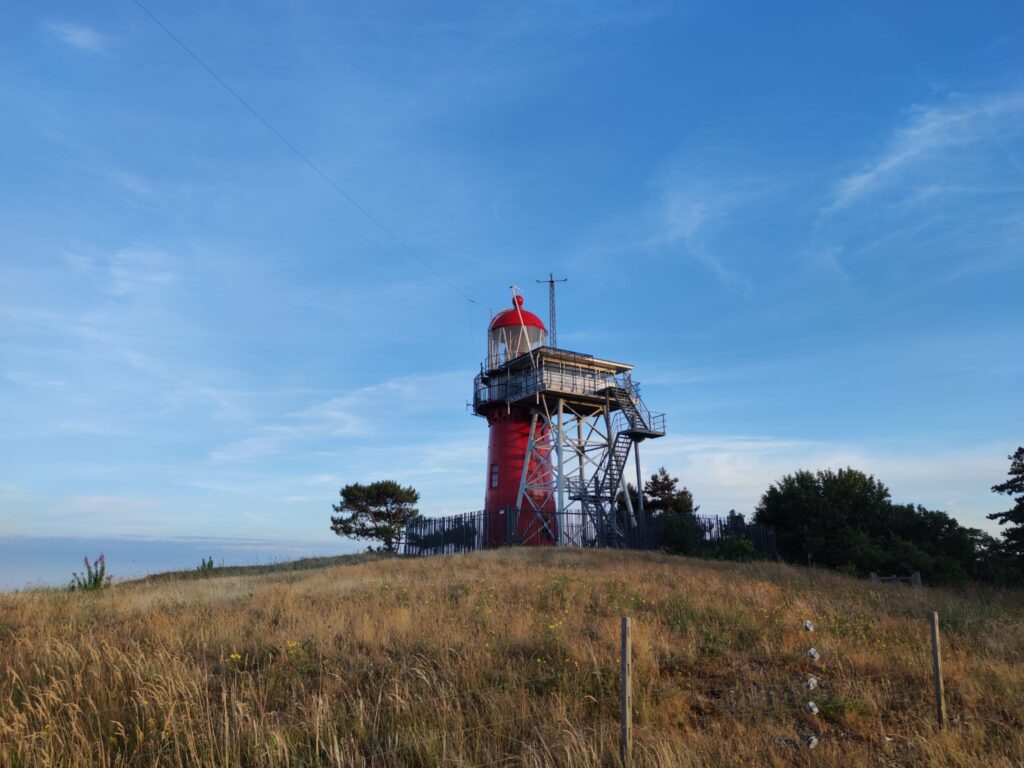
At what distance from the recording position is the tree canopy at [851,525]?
3212cm

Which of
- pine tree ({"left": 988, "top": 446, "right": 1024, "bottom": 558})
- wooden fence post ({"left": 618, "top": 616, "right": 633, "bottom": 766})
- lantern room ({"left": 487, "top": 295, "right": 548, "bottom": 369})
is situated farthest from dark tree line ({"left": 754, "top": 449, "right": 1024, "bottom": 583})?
wooden fence post ({"left": 618, "top": 616, "right": 633, "bottom": 766})

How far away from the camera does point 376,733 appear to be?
23.3ft

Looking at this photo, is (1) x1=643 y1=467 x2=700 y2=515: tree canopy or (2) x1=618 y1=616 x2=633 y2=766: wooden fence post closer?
(2) x1=618 y1=616 x2=633 y2=766: wooden fence post

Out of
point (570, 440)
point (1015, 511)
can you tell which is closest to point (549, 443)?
point (570, 440)

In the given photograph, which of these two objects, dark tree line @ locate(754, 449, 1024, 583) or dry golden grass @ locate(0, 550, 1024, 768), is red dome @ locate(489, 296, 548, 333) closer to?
dark tree line @ locate(754, 449, 1024, 583)

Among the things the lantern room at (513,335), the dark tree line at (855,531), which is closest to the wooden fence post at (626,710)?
the dark tree line at (855,531)

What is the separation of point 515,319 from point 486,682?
31.5 meters

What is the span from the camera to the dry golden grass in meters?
6.81

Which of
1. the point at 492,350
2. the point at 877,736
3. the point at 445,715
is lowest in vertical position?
the point at 877,736

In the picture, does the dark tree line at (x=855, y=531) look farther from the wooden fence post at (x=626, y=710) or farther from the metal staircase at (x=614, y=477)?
the wooden fence post at (x=626, y=710)

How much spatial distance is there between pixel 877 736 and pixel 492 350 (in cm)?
3277

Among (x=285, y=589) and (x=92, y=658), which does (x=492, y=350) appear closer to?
(x=285, y=589)

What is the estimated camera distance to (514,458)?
37.1 m

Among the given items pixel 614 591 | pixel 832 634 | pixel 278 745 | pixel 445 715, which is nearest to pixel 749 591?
pixel 614 591
